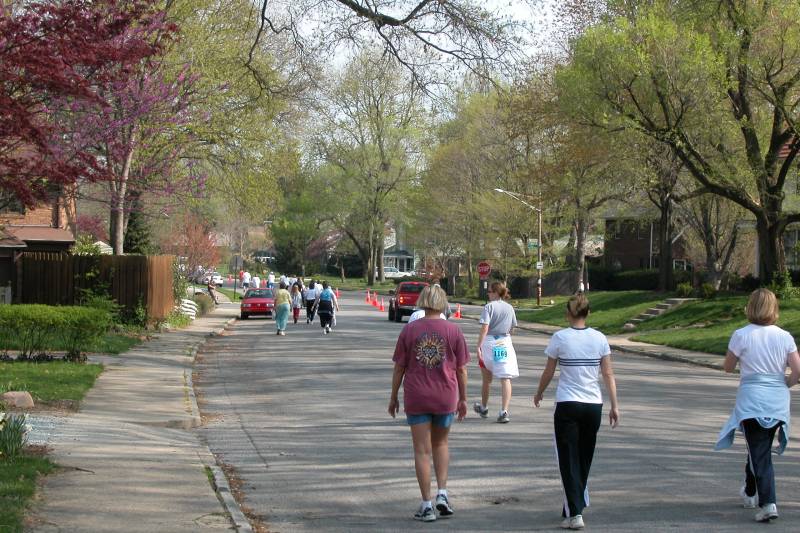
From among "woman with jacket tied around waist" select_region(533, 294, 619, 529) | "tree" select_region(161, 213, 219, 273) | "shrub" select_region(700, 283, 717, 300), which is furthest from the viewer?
"tree" select_region(161, 213, 219, 273)

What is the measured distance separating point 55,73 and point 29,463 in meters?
4.34

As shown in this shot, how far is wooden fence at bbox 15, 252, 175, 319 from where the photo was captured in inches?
1192

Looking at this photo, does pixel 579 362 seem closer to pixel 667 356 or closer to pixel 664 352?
pixel 667 356

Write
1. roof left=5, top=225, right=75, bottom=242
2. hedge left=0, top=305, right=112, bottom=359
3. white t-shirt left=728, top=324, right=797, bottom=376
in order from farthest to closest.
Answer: roof left=5, top=225, right=75, bottom=242, hedge left=0, top=305, right=112, bottom=359, white t-shirt left=728, top=324, right=797, bottom=376

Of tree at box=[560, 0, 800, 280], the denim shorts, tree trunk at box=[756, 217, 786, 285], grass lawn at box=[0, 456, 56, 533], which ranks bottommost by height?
grass lawn at box=[0, 456, 56, 533]

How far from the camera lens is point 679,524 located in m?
7.82

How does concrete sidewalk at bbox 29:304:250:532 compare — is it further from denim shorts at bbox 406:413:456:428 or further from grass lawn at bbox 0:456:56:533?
denim shorts at bbox 406:413:456:428

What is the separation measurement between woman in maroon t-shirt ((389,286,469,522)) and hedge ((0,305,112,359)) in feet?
43.8

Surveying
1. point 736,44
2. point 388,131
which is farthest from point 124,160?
point 388,131

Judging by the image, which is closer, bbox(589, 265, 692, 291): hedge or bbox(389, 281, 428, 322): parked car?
bbox(389, 281, 428, 322): parked car

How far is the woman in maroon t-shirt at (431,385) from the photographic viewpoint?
7.95m

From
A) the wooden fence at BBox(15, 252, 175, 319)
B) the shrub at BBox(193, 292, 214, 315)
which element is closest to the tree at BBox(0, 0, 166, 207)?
the wooden fence at BBox(15, 252, 175, 319)

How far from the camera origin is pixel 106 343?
24828 millimetres

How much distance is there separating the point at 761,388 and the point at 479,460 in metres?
3.41
